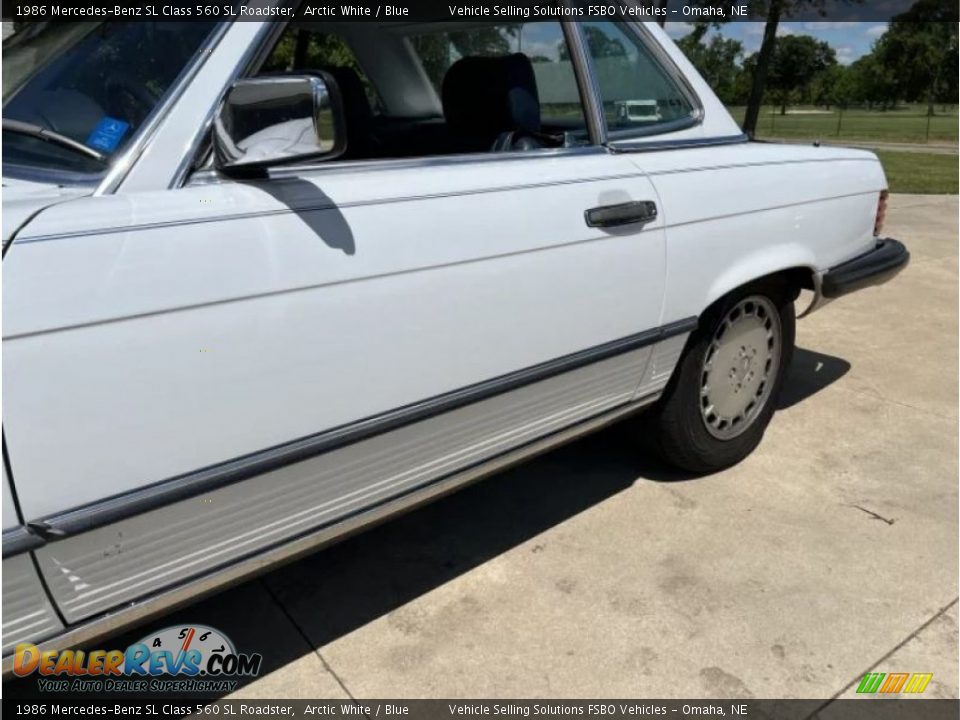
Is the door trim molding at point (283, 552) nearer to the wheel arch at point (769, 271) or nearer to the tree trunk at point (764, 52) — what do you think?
the wheel arch at point (769, 271)

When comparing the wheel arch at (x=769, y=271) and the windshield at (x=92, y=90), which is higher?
the windshield at (x=92, y=90)

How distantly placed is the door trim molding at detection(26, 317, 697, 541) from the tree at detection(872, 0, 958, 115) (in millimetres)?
54205

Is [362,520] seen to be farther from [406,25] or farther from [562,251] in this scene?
[406,25]

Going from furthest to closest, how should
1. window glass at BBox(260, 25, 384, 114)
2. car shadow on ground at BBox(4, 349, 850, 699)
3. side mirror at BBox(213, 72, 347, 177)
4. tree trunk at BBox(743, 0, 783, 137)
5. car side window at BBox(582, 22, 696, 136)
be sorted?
tree trunk at BBox(743, 0, 783, 137)
window glass at BBox(260, 25, 384, 114)
car side window at BBox(582, 22, 696, 136)
car shadow on ground at BBox(4, 349, 850, 699)
side mirror at BBox(213, 72, 347, 177)

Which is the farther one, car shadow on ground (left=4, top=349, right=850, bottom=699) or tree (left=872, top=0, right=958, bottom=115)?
tree (left=872, top=0, right=958, bottom=115)

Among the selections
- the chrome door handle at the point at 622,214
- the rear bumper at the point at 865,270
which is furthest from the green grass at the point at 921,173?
the chrome door handle at the point at 622,214

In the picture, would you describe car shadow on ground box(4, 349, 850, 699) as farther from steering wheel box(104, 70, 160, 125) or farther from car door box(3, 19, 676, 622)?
steering wheel box(104, 70, 160, 125)

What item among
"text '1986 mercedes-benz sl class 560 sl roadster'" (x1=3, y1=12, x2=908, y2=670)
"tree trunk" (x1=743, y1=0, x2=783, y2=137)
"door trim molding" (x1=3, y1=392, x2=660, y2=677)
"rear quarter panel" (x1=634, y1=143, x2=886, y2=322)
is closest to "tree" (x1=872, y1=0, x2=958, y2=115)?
"tree trunk" (x1=743, y1=0, x2=783, y2=137)

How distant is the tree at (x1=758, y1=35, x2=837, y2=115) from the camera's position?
96.2 feet

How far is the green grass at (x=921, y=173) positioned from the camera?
40.7 ft

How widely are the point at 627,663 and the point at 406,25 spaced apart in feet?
7.63

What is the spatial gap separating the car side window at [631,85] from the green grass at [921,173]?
8540 mm

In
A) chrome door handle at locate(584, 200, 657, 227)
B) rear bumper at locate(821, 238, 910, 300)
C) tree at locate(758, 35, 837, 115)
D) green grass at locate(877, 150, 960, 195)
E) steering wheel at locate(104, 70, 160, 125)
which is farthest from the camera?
tree at locate(758, 35, 837, 115)

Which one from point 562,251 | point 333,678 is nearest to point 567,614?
point 333,678
